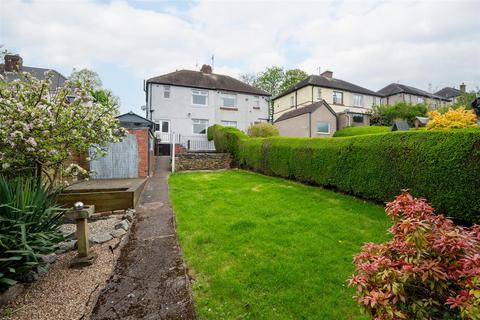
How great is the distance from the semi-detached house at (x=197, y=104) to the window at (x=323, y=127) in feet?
18.8

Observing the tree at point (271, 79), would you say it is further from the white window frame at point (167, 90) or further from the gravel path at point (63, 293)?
the gravel path at point (63, 293)

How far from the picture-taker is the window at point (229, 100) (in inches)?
976

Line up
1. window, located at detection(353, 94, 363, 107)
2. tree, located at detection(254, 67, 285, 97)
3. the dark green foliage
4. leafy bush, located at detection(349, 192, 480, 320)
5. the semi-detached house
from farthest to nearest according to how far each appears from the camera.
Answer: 1. tree, located at detection(254, 67, 285, 97)
2. window, located at detection(353, 94, 363, 107)
3. the semi-detached house
4. the dark green foliage
5. leafy bush, located at detection(349, 192, 480, 320)

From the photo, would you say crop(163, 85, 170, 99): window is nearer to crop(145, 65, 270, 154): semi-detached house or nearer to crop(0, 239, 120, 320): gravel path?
crop(145, 65, 270, 154): semi-detached house

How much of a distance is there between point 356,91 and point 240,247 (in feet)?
110

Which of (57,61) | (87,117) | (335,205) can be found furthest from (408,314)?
(57,61)

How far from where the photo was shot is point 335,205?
6.88 metres

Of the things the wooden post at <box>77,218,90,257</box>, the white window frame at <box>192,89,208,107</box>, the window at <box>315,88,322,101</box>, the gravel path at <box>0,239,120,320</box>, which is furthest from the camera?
the window at <box>315,88,322,101</box>

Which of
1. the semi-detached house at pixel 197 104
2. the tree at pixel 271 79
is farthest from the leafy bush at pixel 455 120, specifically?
the tree at pixel 271 79

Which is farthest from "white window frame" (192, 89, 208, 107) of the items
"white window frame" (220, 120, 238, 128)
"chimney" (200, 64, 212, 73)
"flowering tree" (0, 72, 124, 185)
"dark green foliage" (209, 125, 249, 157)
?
"flowering tree" (0, 72, 124, 185)

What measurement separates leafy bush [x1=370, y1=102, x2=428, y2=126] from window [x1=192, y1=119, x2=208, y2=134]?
66.7 ft

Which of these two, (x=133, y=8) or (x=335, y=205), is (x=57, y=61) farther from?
(x=335, y=205)

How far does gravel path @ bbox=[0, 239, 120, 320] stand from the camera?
→ 276 cm

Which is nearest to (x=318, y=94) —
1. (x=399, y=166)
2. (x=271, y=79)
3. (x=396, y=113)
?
(x=396, y=113)
